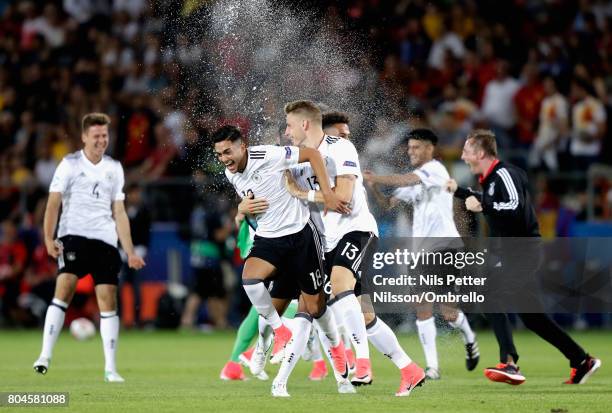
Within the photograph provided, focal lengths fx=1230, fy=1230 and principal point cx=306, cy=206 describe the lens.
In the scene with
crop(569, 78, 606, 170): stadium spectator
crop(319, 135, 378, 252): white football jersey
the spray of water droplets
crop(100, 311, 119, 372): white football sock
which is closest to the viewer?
crop(319, 135, 378, 252): white football jersey

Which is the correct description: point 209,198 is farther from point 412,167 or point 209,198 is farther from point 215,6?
point 412,167

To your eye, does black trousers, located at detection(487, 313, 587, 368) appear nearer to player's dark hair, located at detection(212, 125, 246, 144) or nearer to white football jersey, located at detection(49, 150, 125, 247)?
player's dark hair, located at detection(212, 125, 246, 144)

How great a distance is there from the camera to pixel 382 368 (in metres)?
14.3

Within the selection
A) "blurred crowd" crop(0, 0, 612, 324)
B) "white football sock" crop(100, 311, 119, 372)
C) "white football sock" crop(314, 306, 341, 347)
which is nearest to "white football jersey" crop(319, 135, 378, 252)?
"white football sock" crop(314, 306, 341, 347)

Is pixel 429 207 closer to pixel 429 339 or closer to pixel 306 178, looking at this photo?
pixel 429 339

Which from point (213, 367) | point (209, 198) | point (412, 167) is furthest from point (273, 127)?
point (209, 198)

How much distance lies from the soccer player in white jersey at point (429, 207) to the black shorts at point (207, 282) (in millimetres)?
7799

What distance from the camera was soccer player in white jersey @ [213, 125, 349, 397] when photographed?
34.4 ft

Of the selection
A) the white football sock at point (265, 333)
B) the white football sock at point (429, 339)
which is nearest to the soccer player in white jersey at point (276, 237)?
the white football sock at point (265, 333)

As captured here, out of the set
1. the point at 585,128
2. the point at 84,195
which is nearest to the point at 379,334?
the point at 84,195

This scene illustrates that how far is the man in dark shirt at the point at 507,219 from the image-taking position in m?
11.7

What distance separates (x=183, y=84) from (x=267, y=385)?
7.03 m

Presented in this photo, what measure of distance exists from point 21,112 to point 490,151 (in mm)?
13601

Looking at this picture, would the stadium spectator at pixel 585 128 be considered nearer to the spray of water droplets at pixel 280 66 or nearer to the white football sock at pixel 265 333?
the spray of water droplets at pixel 280 66
